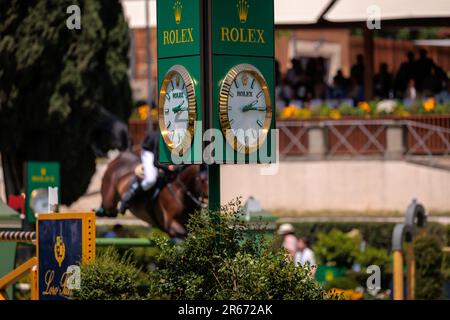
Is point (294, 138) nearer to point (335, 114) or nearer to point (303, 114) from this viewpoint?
point (303, 114)

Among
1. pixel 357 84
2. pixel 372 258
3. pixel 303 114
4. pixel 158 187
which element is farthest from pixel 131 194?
pixel 357 84

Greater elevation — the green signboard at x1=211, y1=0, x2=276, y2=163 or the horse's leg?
the green signboard at x1=211, y1=0, x2=276, y2=163

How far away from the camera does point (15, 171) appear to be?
2364 centimetres

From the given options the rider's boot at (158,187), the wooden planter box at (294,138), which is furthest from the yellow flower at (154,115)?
the rider's boot at (158,187)

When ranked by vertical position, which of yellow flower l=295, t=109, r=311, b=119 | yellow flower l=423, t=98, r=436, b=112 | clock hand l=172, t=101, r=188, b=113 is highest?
yellow flower l=423, t=98, r=436, b=112

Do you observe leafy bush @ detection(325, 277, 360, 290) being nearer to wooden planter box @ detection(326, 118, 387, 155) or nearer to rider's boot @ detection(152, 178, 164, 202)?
rider's boot @ detection(152, 178, 164, 202)

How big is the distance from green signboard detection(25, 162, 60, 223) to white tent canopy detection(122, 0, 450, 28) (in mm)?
8280

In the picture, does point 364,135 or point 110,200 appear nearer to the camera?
point 110,200

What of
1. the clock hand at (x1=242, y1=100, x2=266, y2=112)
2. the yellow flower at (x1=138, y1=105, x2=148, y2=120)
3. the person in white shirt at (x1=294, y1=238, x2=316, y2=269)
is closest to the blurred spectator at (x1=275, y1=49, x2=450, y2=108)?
the yellow flower at (x1=138, y1=105, x2=148, y2=120)

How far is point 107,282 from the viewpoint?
8.65 metres

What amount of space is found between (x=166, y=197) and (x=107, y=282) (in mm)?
9309

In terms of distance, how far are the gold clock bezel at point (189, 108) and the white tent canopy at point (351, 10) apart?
15.4m

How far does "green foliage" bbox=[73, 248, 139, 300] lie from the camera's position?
8.62 meters

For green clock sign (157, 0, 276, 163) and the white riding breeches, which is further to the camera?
the white riding breeches
